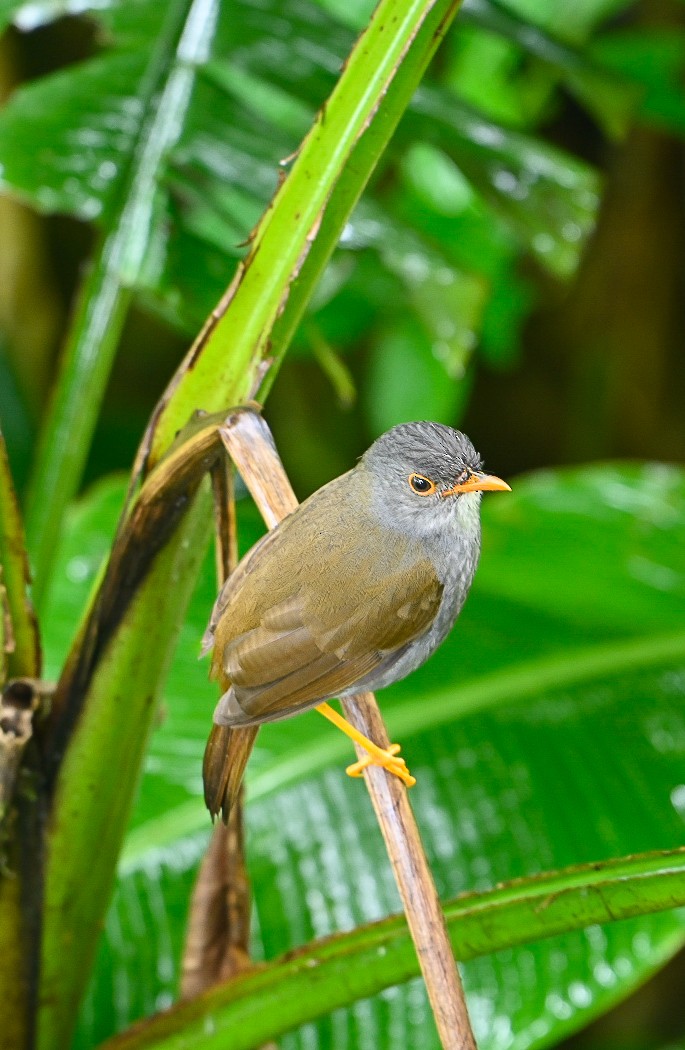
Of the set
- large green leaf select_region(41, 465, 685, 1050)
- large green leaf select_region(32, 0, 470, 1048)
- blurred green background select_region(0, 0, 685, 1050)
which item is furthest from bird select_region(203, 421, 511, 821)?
large green leaf select_region(41, 465, 685, 1050)

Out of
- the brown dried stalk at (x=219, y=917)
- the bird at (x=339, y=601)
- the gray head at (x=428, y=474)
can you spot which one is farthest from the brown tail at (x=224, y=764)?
the brown dried stalk at (x=219, y=917)

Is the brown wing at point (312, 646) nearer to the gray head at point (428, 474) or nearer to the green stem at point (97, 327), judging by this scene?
the gray head at point (428, 474)

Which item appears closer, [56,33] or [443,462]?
[443,462]

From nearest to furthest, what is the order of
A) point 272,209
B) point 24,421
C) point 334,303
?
point 272,209
point 334,303
point 24,421

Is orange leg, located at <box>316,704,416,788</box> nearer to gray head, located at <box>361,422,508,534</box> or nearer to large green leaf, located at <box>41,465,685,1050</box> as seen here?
gray head, located at <box>361,422,508,534</box>

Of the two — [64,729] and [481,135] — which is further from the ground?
[481,135]

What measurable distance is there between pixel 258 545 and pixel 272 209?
0.28 metres

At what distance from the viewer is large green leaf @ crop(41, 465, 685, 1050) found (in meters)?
1.23

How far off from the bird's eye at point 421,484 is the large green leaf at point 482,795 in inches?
31.3

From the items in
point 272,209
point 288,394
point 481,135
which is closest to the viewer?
point 272,209

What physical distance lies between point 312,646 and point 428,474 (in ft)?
0.37

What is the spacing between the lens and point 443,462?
55 cm

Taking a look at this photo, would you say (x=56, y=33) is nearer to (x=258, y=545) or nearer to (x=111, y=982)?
(x=111, y=982)

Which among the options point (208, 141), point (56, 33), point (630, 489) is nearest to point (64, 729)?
point (208, 141)
